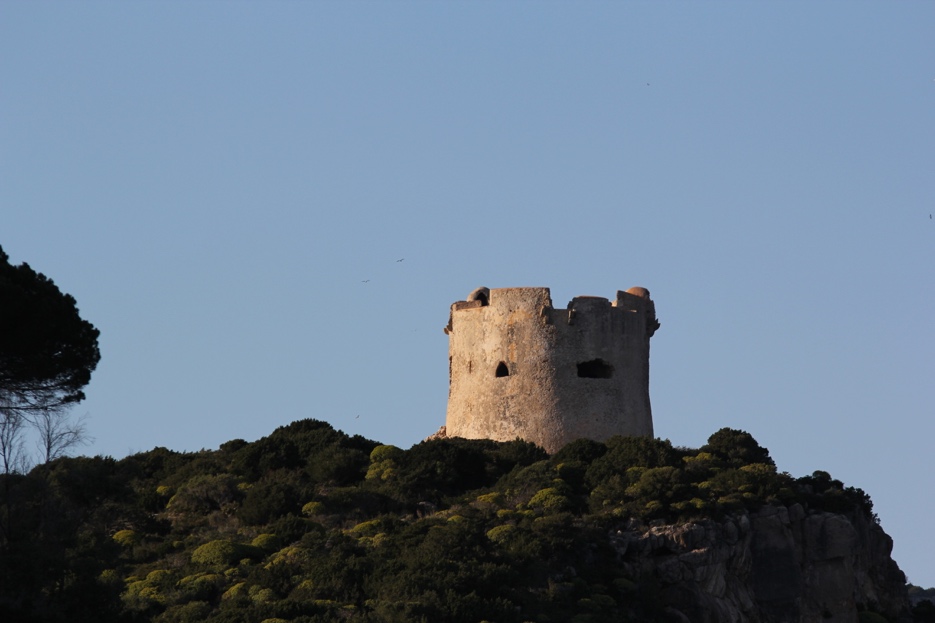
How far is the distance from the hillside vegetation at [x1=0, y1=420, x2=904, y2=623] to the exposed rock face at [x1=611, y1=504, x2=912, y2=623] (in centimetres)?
63

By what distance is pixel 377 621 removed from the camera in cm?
3884

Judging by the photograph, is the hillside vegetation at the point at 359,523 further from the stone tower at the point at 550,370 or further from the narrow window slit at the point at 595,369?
the narrow window slit at the point at 595,369

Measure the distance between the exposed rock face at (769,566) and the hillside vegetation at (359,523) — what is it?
63 cm

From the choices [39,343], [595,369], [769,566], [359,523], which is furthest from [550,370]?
[39,343]

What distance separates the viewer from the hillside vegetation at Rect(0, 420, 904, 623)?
122 feet

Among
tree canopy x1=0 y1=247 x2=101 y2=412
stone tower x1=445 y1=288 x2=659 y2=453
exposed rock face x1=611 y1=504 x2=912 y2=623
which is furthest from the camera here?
stone tower x1=445 y1=288 x2=659 y2=453

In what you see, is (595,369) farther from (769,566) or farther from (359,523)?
(359,523)

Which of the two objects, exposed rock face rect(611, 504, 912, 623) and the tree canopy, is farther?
exposed rock face rect(611, 504, 912, 623)

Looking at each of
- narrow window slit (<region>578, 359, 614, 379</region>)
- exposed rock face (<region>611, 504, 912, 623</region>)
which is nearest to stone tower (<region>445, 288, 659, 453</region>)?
narrow window slit (<region>578, 359, 614, 379</region>)

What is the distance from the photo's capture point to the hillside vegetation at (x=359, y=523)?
37.3 metres

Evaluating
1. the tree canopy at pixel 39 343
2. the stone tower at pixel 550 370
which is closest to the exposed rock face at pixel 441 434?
the stone tower at pixel 550 370

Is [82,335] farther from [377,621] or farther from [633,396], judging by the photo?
[633,396]

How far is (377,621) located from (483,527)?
6.84 metres

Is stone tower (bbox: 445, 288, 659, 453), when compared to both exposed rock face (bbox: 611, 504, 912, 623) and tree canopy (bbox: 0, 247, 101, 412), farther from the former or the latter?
tree canopy (bbox: 0, 247, 101, 412)
